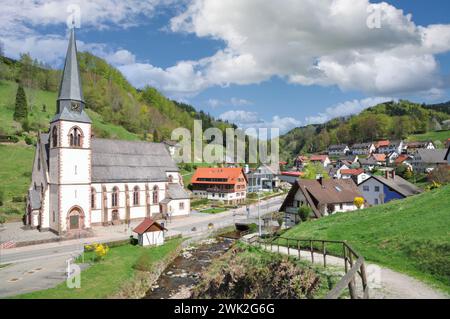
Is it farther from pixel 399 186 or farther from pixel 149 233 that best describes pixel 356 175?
pixel 149 233

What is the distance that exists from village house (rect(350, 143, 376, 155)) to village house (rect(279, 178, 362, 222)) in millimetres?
106337

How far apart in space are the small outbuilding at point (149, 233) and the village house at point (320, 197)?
1585 centimetres

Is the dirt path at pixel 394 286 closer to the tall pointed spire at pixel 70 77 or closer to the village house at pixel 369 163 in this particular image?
the tall pointed spire at pixel 70 77

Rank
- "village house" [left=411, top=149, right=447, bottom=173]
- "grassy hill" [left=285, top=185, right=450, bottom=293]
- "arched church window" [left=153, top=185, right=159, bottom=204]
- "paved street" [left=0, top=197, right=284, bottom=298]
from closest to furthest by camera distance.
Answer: "grassy hill" [left=285, top=185, right=450, bottom=293]
"paved street" [left=0, top=197, right=284, bottom=298]
"arched church window" [left=153, top=185, right=159, bottom=204]
"village house" [left=411, top=149, right=447, bottom=173]

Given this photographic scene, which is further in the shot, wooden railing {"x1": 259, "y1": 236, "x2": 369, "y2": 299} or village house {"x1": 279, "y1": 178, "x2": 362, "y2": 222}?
village house {"x1": 279, "y1": 178, "x2": 362, "y2": 222}

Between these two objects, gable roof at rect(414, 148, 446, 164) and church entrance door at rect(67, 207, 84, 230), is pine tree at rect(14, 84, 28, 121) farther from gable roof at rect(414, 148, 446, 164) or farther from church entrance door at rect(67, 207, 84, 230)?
gable roof at rect(414, 148, 446, 164)

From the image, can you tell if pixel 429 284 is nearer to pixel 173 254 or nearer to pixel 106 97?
pixel 173 254

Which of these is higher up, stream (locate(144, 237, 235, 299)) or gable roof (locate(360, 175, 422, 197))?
gable roof (locate(360, 175, 422, 197))

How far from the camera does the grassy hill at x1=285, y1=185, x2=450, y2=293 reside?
1474 cm

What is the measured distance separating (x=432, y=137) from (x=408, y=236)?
465 feet

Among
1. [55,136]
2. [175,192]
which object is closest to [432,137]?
[175,192]

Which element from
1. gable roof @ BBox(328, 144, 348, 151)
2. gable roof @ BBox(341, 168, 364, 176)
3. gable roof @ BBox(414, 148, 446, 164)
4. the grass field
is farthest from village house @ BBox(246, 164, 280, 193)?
the grass field
